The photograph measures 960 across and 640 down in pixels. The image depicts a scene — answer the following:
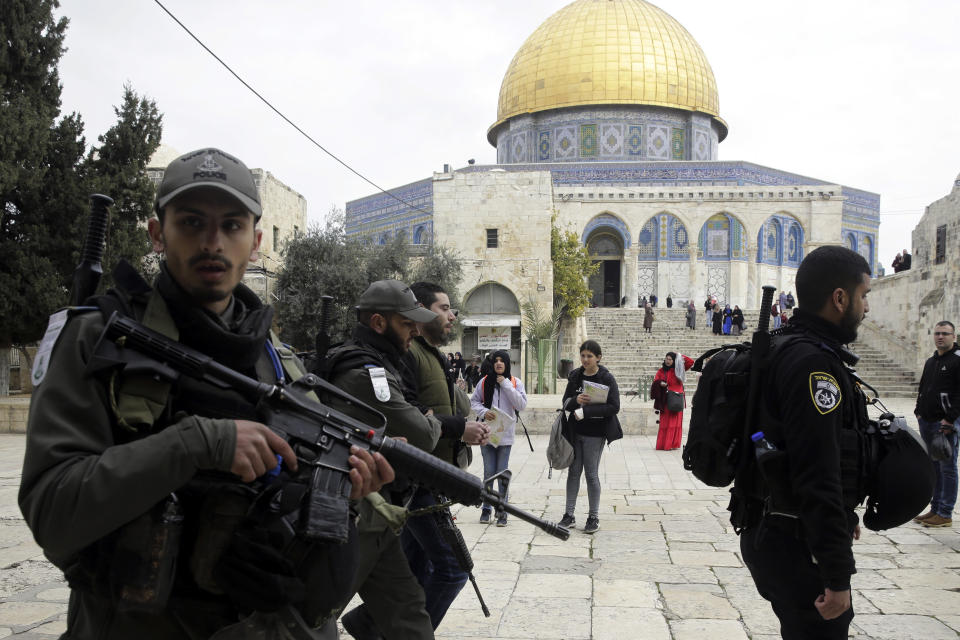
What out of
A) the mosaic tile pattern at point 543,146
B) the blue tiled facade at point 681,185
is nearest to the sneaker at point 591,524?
the blue tiled facade at point 681,185

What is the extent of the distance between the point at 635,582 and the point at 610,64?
37.6 m

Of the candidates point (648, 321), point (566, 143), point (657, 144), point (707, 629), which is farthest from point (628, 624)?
point (657, 144)

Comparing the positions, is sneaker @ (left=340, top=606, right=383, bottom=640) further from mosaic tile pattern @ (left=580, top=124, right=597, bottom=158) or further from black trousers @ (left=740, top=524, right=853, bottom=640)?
mosaic tile pattern @ (left=580, top=124, right=597, bottom=158)

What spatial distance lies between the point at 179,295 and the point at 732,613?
11.8 ft

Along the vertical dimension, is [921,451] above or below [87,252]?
below

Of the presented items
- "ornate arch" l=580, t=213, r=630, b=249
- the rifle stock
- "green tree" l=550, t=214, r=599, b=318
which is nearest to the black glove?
the rifle stock

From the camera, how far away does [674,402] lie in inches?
420

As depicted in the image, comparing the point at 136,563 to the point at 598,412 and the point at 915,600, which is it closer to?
the point at 915,600

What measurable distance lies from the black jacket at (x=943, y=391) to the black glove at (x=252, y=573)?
6.09m

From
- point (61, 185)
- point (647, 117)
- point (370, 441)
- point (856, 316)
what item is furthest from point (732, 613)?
point (647, 117)

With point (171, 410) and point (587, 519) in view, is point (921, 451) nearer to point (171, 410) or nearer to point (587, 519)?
point (171, 410)

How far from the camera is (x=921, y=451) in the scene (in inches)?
92.0

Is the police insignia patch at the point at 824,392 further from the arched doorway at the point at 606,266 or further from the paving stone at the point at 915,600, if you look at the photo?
the arched doorway at the point at 606,266

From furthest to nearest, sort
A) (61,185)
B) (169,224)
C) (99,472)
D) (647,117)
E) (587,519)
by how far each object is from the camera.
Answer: (647,117) < (61,185) < (587,519) < (169,224) < (99,472)
